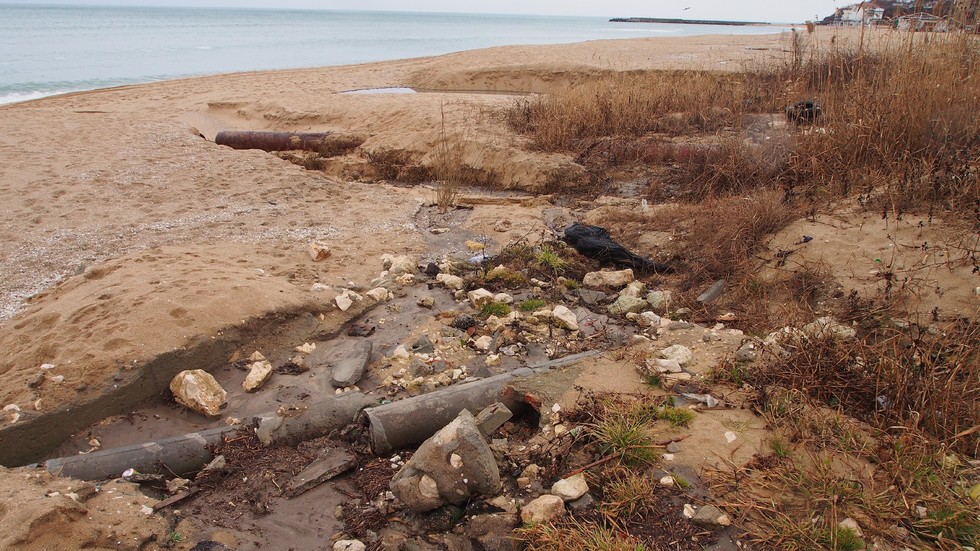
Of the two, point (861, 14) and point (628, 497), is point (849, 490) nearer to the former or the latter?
point (628, 497)

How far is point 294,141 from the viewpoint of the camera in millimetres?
9250

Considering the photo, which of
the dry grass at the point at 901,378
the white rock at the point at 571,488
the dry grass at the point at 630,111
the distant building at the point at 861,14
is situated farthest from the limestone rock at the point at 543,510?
the dry grass at the point at 630,111

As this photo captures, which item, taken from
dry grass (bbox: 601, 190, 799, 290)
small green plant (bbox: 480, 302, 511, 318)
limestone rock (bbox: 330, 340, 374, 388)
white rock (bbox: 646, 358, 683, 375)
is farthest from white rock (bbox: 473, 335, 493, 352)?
dry grass (bbox: 601, 190, 799, 290)

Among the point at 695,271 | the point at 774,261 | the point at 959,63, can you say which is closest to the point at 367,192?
the point at 695,271

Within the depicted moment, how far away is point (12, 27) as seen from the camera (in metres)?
36.4

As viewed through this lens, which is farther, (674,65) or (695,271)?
(674,65)

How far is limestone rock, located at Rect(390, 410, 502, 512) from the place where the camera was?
256 cm

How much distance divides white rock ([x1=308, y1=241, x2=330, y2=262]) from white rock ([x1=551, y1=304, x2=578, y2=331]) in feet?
7.18

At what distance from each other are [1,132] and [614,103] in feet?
30.4

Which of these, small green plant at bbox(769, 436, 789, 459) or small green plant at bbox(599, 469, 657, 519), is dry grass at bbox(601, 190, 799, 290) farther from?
small green plant at bbox(599, 469, 657, 519)

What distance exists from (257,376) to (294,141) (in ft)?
21.4

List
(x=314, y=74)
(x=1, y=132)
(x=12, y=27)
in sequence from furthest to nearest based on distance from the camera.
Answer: (x=12, y=27), (x=314, y=74), (x=1, y=132)

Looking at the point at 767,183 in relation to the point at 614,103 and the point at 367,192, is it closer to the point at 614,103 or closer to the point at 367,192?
the point at 614,103

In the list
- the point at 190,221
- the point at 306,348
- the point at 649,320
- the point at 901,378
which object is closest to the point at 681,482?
the point at 901,378
